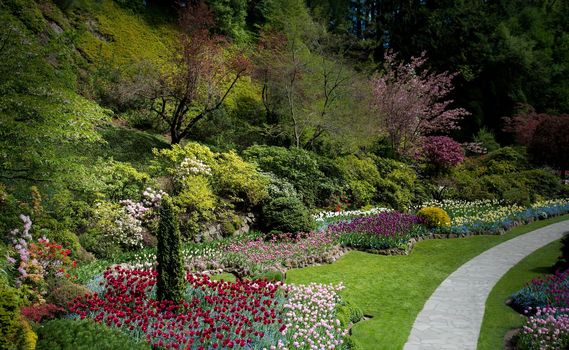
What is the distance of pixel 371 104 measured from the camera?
923 inches

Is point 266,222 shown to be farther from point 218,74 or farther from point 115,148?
point 218,74

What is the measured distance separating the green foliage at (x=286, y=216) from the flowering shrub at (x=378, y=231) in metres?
1.02

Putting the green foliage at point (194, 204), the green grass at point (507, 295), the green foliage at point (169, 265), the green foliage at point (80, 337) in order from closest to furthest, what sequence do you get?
the green foliage at point (80, 337), the green foliage at point (169, 265), the green grass at point (507, 295), the green foliage at point (194, 204)

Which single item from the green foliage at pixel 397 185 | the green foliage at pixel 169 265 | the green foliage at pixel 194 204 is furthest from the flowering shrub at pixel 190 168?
the green foliage at pixel 397 185

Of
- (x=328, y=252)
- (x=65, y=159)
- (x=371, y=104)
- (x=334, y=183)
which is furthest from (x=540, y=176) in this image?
(x=65, y=159)

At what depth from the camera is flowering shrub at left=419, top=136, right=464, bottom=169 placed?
893 inches

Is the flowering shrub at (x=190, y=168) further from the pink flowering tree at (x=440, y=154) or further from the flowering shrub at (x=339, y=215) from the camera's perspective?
the pink flowering tree at (x=440, y=154)

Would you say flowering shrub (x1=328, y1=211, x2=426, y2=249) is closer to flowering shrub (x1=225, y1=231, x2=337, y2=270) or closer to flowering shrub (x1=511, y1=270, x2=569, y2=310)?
flowering shrub (x1=225, y1=231, x2=337, y2=270)

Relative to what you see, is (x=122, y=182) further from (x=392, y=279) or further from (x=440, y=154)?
(x=440, y=154)

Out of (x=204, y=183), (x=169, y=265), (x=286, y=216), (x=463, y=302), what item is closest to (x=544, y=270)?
(x=463, y=302)

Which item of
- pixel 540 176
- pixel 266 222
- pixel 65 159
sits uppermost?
pixel 540 176

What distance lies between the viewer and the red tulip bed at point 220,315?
5.71m

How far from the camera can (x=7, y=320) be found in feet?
13.4

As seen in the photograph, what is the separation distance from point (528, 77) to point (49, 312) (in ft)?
132
